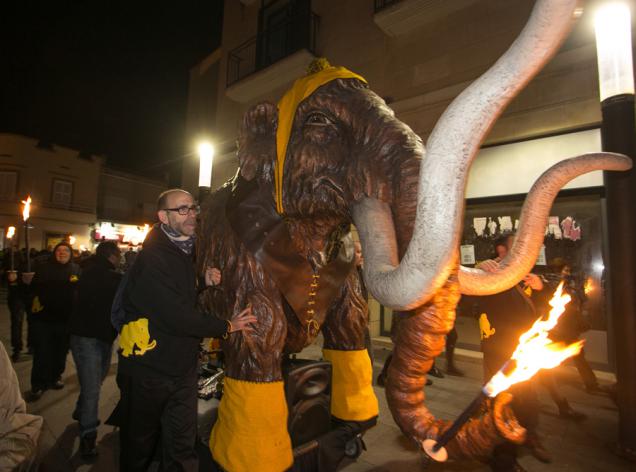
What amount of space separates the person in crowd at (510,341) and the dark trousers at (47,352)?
4661 millimetres

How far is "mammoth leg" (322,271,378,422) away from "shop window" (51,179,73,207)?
25933 mm

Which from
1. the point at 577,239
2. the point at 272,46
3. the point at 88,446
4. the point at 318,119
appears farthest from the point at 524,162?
the point at 272,46

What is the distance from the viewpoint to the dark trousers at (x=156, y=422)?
2.01 meters

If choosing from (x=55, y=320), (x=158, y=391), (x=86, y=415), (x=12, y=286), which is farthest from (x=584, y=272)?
(x=12, y=286)

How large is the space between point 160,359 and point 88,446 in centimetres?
163

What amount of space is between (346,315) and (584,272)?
450cm

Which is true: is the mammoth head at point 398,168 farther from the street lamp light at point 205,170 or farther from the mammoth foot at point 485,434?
the street lamp light at point 205,170

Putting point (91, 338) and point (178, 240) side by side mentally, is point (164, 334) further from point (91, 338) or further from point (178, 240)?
point (91, 338)

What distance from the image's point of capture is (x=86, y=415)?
2.98 metres

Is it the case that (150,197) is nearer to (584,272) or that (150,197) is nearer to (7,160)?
(7,160)

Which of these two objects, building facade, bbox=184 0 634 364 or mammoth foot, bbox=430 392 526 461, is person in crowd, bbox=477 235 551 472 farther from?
building facade, bbox=184 0 634 364

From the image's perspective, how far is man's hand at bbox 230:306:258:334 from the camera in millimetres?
1796

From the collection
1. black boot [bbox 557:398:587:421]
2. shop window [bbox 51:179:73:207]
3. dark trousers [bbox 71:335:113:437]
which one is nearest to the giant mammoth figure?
dark trousers [bbox 71:335:113:437]

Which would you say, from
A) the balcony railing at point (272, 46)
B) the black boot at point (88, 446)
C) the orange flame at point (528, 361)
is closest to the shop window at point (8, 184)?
the balcony railing at point (272, 46)
